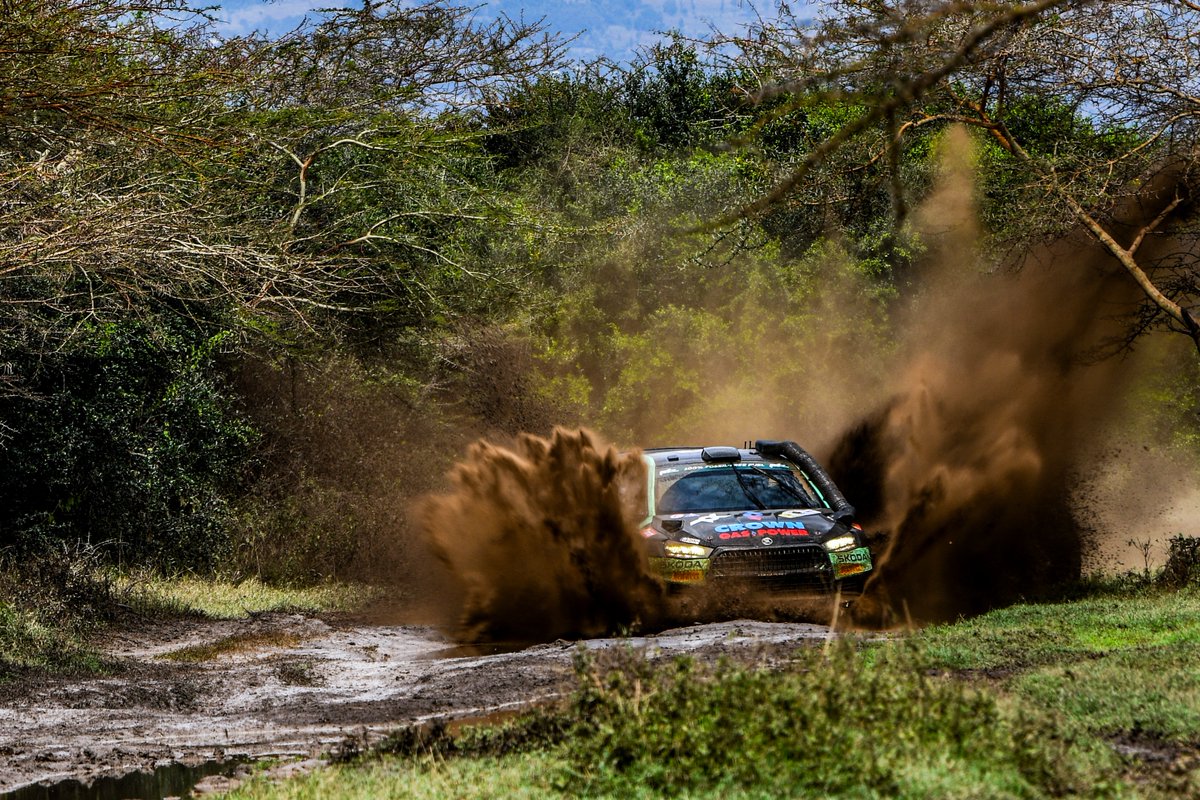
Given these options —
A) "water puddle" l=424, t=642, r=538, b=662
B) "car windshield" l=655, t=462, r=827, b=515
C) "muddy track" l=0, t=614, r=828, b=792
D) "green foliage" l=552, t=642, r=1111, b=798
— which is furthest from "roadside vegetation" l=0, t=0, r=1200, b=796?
"water puddle" l=424, t=642, r=538, b=662

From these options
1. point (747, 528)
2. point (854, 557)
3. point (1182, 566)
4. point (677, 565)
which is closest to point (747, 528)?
point (747, 528)

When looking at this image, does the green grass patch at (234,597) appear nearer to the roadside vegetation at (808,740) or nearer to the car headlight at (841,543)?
the car headlight at (841,543)

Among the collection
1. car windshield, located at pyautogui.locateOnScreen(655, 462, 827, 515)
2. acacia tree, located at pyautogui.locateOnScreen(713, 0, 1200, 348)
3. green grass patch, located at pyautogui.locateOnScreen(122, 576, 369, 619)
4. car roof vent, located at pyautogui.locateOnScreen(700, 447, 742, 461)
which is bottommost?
green grass patch, located at pyautogui.locateOnScreen(122, 576, 369, 619)

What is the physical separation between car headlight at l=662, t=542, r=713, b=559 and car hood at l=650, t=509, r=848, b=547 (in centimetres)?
5

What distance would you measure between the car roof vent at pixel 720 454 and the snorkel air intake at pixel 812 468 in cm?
61

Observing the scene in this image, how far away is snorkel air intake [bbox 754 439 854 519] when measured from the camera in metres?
13.1

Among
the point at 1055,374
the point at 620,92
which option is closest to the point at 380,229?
the point at 1055,374

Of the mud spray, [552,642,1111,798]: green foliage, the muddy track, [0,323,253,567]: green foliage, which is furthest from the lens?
[0,323,253,567]: green foliage

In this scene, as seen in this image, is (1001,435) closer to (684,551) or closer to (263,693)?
(684,551)

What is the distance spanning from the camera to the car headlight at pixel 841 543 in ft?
40.2

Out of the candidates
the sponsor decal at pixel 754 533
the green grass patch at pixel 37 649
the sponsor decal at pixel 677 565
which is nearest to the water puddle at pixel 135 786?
the green grass patch at pixel 37 649

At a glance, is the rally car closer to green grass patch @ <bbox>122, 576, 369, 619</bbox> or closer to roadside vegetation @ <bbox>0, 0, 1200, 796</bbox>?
roadside vegetation @ <bbox>0, 0, 1200, 796</bbox>

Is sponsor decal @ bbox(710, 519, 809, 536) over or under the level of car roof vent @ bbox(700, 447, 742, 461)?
under

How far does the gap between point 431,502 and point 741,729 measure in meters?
9.13
